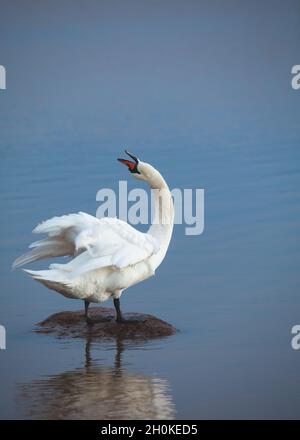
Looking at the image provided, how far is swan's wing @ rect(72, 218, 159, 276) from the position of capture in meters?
7.87

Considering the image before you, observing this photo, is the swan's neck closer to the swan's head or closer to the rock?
the swan's head

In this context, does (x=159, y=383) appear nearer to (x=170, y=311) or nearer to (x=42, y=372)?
(x=42, y=372)

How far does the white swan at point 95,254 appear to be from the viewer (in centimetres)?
786

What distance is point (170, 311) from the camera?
28.2 feet

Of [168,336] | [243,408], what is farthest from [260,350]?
[243,408]

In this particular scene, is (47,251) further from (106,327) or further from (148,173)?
(148,173)

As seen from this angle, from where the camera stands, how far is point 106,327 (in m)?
8.15

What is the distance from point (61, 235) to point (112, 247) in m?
0.35

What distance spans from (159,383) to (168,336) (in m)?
0.97

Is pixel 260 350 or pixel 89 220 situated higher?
pixel 89 220

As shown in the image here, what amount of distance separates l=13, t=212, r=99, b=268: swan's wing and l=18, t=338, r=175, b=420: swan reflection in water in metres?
0.92

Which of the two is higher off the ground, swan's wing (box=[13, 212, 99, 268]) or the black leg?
swan's wing (box=[13, 212, 99, 268])

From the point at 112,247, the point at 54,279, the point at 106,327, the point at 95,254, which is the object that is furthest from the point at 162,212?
the point at 54,279

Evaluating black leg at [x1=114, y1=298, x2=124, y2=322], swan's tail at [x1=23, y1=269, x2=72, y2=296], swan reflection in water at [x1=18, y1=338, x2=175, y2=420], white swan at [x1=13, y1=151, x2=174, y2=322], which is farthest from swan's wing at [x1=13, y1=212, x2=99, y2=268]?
swan reflection in water at [x1=18, y1=338, x2=175, y2=420]
